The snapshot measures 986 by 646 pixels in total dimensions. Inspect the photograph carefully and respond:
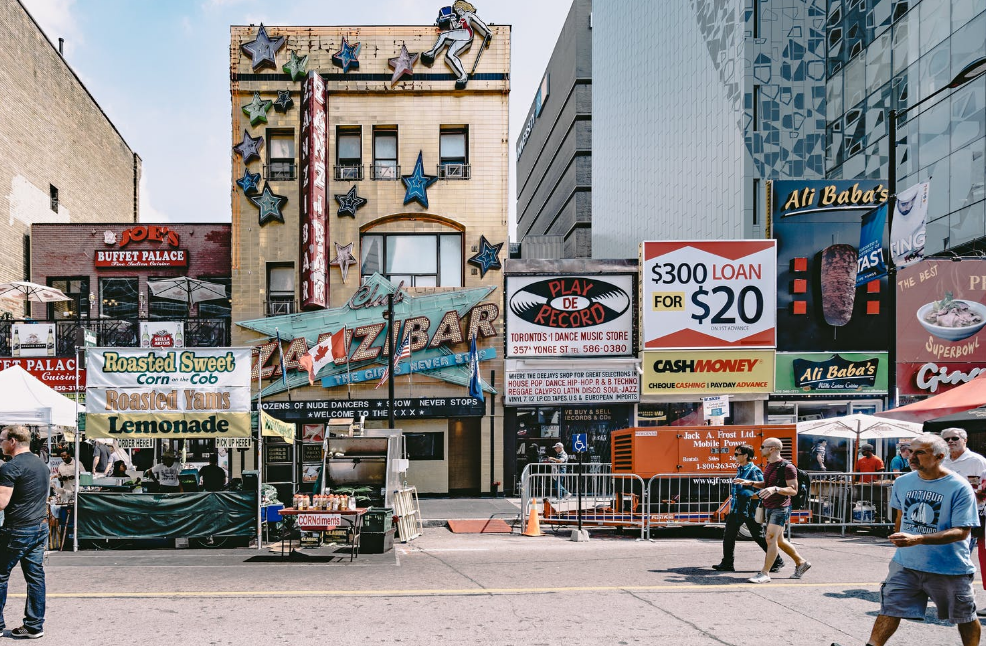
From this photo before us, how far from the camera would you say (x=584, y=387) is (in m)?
25.0

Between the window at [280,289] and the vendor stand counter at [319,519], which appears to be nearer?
the vendor stand counter at [319,519]

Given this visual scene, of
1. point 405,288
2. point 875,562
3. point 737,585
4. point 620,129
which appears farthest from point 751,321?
point 620,129

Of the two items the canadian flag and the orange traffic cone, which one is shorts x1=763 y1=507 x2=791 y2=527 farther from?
the canadian flag

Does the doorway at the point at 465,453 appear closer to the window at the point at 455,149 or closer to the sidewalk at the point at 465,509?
the sidewalk at the point at 465,509

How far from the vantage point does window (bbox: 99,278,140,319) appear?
2616cm

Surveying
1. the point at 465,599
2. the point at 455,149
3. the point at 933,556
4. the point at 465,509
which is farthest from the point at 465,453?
the point at 933,556

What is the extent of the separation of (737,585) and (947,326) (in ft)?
60.4

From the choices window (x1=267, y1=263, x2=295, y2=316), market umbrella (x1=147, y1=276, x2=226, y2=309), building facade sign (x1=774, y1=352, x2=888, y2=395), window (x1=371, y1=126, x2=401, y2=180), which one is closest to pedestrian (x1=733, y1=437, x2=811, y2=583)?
building facade sign (x1=774, y1=352, x2=888, y2=395)

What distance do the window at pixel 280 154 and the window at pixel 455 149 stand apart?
472cm

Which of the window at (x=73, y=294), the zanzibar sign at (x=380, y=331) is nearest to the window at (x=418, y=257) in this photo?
the zanzibar sign at (x=380, y=331)

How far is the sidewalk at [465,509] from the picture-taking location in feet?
62.4

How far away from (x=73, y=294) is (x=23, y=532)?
21387 millimetres

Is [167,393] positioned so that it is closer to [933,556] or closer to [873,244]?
[933,556]

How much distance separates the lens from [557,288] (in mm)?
25266
